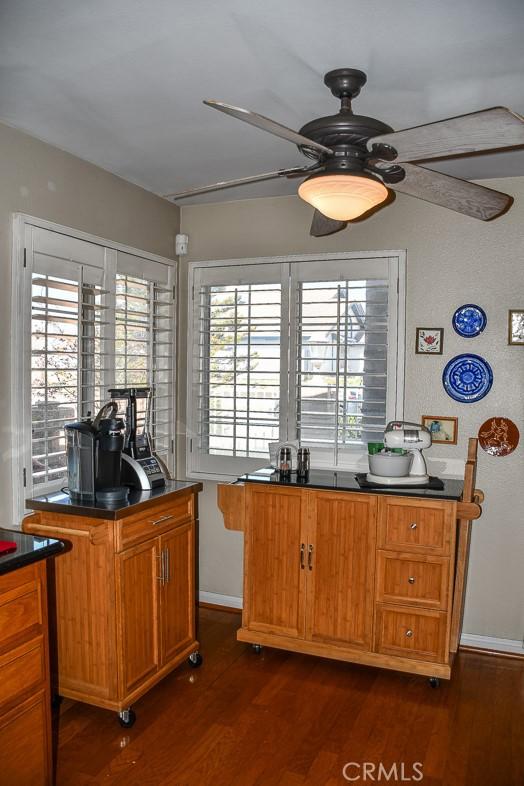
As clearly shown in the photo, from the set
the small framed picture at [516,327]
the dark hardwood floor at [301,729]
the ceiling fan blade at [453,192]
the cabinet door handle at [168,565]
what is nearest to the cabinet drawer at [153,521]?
the cabinet door handle at [168,565]

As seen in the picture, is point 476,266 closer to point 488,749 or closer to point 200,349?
point 200,349

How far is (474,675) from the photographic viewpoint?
3.28 m

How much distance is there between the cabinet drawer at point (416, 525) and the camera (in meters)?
3.10

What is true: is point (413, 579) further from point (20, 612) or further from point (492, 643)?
point (20, 612)

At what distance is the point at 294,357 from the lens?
3.86 meters

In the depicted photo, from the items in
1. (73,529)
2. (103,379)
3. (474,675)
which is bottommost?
(474,675)

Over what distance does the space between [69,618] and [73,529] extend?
407 millimetres

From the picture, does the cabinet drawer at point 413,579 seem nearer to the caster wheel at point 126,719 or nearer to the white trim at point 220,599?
the white trim at point 220,599

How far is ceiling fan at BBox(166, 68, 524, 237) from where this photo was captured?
1.66 meters

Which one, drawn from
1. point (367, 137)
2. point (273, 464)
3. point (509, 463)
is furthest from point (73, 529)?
point (509, 463)

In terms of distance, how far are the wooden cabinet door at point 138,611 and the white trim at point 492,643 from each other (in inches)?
69.4

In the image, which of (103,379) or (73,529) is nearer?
(73,529)

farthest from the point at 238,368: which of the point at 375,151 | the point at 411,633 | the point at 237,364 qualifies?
the point at 375,151

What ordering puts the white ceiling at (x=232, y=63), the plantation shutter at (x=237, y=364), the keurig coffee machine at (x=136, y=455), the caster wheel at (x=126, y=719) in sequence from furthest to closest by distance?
the plantation shutter at (x=237, y=364), the keurig coffee machine at (x=136, y=455), the caster wheel at (x=126, y=719), the white ceiling at (x=232, y=63)
